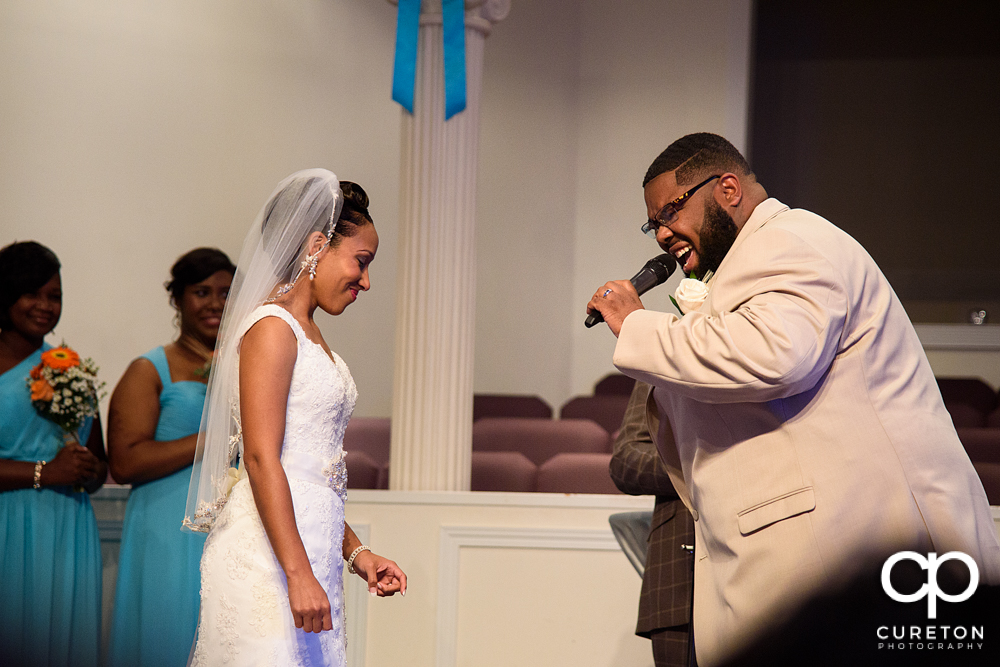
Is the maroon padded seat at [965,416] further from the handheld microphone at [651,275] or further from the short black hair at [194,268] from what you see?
the short black hair at [194,268]

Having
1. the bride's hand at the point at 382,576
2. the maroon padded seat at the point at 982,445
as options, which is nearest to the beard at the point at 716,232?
the bride's hand at the point at 382,576

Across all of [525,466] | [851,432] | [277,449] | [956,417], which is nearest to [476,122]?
[525,466]

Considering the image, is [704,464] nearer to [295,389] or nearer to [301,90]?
[295,389]

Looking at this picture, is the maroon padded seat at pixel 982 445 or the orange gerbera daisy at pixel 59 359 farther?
the maroon padded seat at pixel 982 445

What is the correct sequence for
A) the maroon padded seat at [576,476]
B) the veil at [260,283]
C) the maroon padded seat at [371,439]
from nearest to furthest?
1. the veil at [260,283]
2. the maroon padded seat at [576,476]
3. the maroon padded seat at [371,439]

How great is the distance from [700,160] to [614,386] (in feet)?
14.7

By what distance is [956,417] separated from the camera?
18.2ft

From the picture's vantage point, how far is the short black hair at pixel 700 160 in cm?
215

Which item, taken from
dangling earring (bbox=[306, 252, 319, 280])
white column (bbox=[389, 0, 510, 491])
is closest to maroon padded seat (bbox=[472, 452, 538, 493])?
white column (bbox=[389, 0, 510, 491])

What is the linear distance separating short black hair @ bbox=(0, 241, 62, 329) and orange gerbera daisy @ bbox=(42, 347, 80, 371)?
10.2 inches

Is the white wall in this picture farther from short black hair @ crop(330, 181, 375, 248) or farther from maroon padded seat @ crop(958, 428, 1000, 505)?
short black hair @ crop(330, 181, 375, 248)

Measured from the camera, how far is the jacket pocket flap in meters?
1.86

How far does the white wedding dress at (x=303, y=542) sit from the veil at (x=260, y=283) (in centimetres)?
11

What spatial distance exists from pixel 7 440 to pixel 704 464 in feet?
8.33
